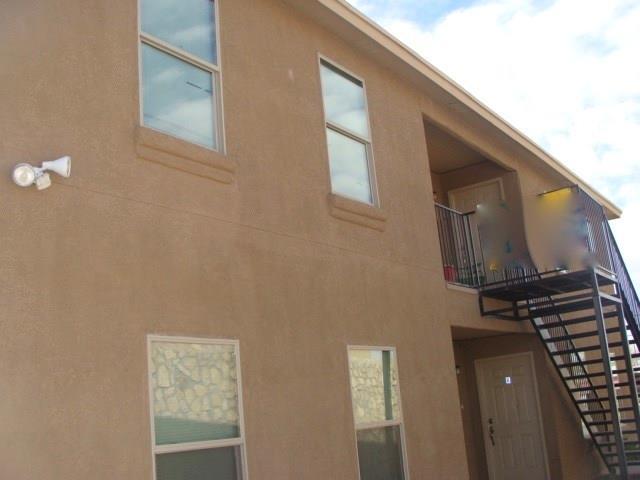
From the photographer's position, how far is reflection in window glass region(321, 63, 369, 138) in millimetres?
8852

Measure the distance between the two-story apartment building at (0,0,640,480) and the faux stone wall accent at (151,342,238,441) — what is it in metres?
0.02

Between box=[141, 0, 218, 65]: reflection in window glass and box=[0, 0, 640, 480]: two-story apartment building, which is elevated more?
box=[141, 0, 218, 65]: reflection in window glass

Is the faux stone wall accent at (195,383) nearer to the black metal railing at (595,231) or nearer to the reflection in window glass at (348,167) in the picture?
the reflection in window glass at (348,167)

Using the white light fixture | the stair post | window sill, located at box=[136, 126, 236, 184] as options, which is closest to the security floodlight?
the white light fixture

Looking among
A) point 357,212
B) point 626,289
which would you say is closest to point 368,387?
point 357,212

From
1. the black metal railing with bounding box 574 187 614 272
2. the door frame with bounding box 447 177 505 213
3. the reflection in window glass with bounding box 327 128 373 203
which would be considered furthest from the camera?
the door frame with bounding box 447 177 505 213

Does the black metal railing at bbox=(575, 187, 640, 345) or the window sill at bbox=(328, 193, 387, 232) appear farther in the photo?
the black metal railing at bbox=(575, 187, 640, 345)

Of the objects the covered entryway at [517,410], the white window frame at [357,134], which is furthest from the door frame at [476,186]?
the white window frame at [357,134]

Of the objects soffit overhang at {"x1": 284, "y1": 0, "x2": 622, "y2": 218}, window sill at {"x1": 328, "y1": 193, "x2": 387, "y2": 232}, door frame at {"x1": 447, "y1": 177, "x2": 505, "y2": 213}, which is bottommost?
window sill at {"x1": 328, "y1": 193, "x2": 387, "y2": 232}

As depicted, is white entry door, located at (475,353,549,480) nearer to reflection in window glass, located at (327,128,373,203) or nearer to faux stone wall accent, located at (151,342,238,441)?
reflection in window glass, located at (327,128,373,203)

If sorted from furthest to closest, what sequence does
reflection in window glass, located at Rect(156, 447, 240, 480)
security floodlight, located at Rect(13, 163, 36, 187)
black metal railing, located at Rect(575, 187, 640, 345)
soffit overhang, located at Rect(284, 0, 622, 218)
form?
black metal railing, located at Rect(575, 187, 640, 345)
soffit overhang, located at Rect(284, 0, 622, 218)
reflection in window glass, located at Rect(156, 447, 240, 480)
security floodlight, located at Rect(13, 163, 36, 187)

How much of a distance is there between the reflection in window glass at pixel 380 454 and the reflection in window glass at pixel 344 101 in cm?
347

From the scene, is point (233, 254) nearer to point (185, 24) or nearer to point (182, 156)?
point (182, 156)

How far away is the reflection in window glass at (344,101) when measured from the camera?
29.0ft
